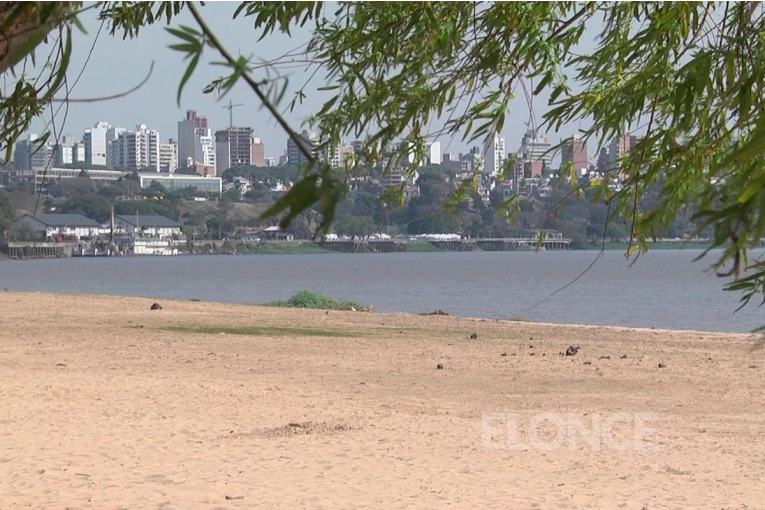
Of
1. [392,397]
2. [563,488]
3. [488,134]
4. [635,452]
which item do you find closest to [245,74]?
[488,134]

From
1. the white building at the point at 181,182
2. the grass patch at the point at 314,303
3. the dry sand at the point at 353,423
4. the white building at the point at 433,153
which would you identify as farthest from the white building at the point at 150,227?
the white building at the point at 433,153

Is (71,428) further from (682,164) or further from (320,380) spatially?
(682,164)

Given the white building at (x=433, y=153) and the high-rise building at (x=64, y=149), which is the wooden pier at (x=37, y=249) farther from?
the white building at (x=433, y=153)

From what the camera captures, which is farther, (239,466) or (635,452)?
(635,452)

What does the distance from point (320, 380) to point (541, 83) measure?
232 inches

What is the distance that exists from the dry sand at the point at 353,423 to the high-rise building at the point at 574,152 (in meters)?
1.92

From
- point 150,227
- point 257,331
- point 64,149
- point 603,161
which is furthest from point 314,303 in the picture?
point 150,227

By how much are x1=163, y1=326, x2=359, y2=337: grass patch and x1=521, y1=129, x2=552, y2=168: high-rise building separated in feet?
34.2

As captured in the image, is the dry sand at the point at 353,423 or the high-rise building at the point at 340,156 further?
the dry sand at the point at 353,423

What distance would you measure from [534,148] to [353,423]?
11.6ft

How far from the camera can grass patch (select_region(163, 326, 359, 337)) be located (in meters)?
15.2

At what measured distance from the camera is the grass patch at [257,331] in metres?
15.2

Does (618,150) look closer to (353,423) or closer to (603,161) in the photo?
(603,161)

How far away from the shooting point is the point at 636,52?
13.8 feet
